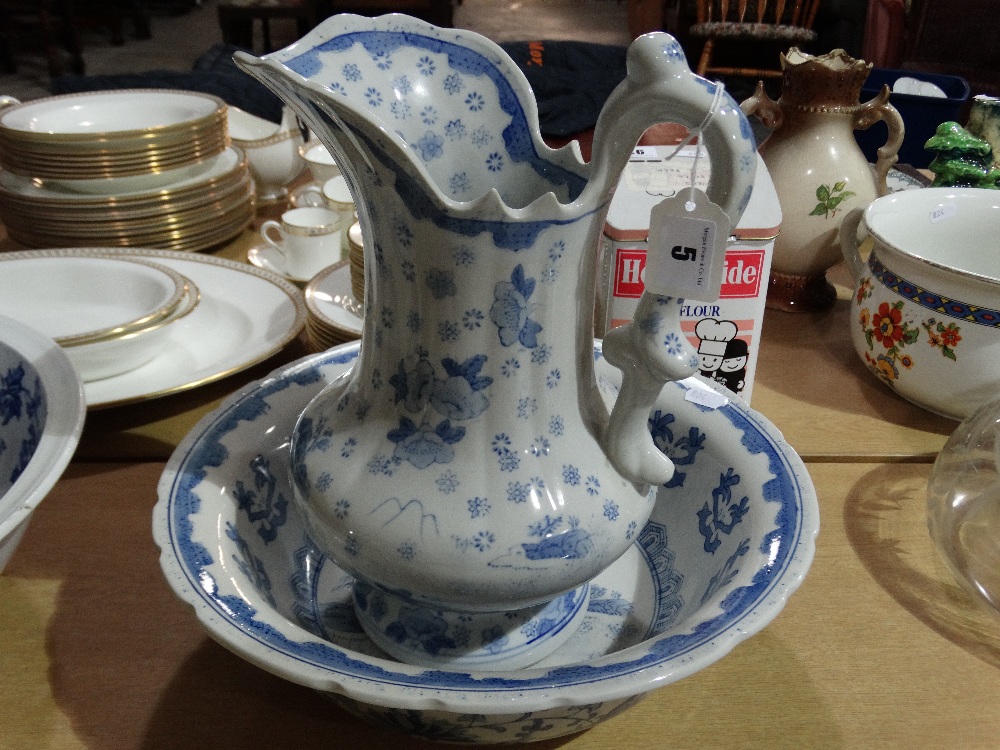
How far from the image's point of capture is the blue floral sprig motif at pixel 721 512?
0.49 meters

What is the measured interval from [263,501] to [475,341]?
0.20 metres

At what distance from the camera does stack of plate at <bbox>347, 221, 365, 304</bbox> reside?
77 centimetres

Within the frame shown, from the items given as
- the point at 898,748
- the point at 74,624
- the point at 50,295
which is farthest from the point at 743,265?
the point at 50,295

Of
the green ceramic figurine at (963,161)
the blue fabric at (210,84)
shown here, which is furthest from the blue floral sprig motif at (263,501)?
the blue fabric at (210,84)

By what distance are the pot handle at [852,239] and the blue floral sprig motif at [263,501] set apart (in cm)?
57

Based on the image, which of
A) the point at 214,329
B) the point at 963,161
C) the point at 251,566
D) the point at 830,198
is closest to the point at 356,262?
the point at 214,329

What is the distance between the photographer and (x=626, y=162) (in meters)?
0.37

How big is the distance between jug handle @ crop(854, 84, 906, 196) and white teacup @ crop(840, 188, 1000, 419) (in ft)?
0.27

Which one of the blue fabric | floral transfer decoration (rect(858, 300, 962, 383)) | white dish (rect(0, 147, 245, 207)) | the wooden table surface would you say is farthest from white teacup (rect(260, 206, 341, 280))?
the blue fabric

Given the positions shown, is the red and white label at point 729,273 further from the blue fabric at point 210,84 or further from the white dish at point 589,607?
the blue fabric at point 210,84

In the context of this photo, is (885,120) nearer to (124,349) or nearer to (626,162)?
(626,162)

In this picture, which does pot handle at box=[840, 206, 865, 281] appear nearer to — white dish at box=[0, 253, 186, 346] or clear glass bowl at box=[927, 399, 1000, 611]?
clear glass bowl at box=[927, 399, 1000, 611]

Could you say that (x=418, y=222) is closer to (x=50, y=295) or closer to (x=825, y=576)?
(x=825, y=576)

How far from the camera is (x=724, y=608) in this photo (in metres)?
0.40
